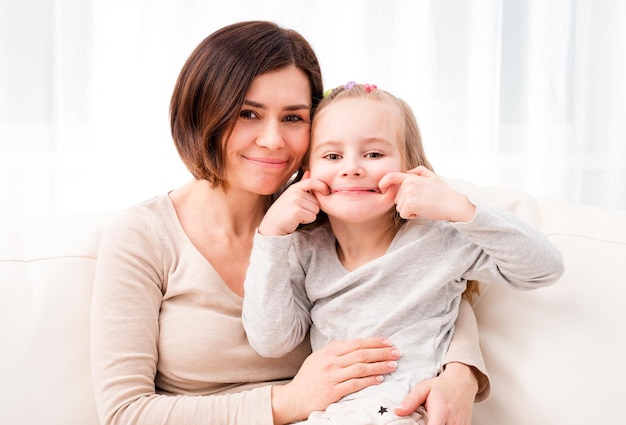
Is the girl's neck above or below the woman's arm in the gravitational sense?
above

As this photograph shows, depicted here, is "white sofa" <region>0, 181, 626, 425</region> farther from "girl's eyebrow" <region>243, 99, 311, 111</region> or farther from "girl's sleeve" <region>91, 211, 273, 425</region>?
"girl's eyebrow" <region>243, 99, 311, 111</region>

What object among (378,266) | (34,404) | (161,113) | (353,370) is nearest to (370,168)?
(378,266)

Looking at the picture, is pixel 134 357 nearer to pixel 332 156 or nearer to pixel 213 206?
pixel 213 206

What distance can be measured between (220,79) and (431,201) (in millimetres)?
512

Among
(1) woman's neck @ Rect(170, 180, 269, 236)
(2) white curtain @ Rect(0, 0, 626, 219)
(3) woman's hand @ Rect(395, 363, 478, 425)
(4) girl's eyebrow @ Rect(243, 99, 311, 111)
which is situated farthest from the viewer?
(2) white curtain @ Rect(0, 0, 626, 219)

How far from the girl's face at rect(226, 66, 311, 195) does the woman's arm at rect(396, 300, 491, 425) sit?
1.68 feet

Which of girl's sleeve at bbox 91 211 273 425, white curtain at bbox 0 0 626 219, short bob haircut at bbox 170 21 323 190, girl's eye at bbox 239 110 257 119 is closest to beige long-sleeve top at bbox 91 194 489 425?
girl's sleeve at bbox 91 211 273 425

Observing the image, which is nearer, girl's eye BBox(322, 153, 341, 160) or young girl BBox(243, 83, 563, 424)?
young girl BBox(243, 83, 563, 424)

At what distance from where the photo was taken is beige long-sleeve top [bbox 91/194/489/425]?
1.40m

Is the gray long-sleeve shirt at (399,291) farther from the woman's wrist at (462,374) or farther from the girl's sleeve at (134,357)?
the girl's sleeve at (134,357)

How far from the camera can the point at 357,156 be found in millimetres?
1441

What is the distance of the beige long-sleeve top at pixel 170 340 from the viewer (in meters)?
1.40

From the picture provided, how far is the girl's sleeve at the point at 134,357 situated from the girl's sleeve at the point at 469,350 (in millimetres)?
388

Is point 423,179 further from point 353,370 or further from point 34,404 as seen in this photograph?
point 34,404
